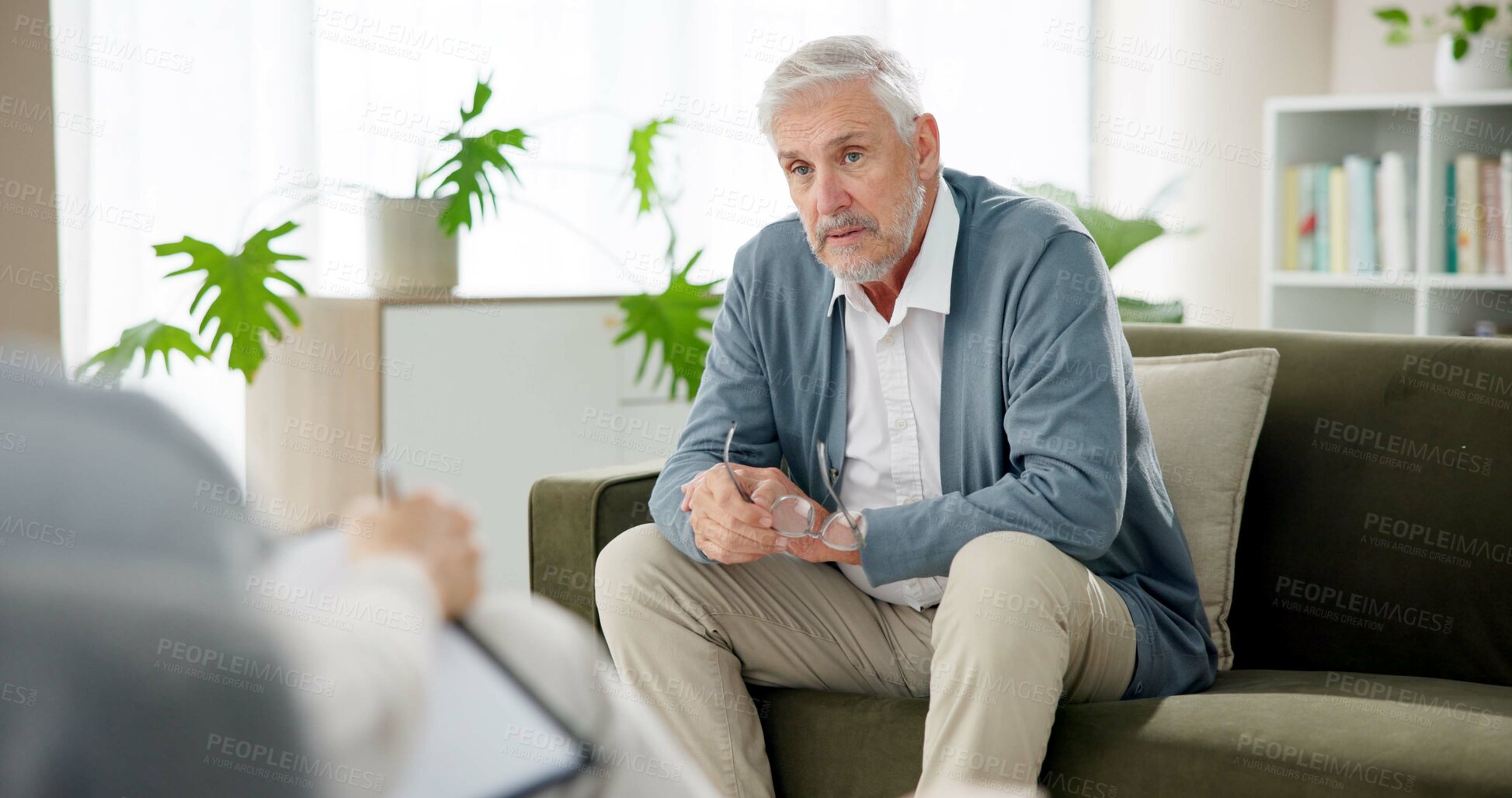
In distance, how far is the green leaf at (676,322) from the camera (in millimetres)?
2432

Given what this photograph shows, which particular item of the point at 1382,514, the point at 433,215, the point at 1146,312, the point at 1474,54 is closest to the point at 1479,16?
the point at 1474,54

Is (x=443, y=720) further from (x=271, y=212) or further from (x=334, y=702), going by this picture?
(x=271, y=212)

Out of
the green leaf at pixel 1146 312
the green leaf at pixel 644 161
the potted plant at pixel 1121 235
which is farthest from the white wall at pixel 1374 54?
the green leaf at pixel 644 161

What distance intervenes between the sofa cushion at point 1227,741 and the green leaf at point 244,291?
118cm

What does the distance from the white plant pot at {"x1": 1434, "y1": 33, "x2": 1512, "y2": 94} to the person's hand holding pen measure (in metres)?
3.31

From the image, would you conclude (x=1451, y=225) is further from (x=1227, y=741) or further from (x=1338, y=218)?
(x=1227, y=741)

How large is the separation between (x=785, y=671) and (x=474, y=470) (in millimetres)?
1149

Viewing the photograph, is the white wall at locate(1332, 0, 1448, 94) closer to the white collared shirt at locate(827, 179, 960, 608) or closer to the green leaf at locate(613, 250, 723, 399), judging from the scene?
the green leaf at locate(613, 250, 723, 399)

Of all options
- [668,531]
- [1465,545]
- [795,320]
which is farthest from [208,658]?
[1465,545]

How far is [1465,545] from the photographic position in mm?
1506

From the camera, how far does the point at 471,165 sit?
230cm

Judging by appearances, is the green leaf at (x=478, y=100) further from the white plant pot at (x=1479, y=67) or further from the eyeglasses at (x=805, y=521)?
the white plant pot at (x=1479, y=67)

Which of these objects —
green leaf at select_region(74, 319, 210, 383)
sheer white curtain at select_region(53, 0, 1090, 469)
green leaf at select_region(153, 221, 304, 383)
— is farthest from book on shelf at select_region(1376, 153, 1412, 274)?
green leaf at select_region(74, 319, 210, 383)

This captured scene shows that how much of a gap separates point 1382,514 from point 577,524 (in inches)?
39.3
